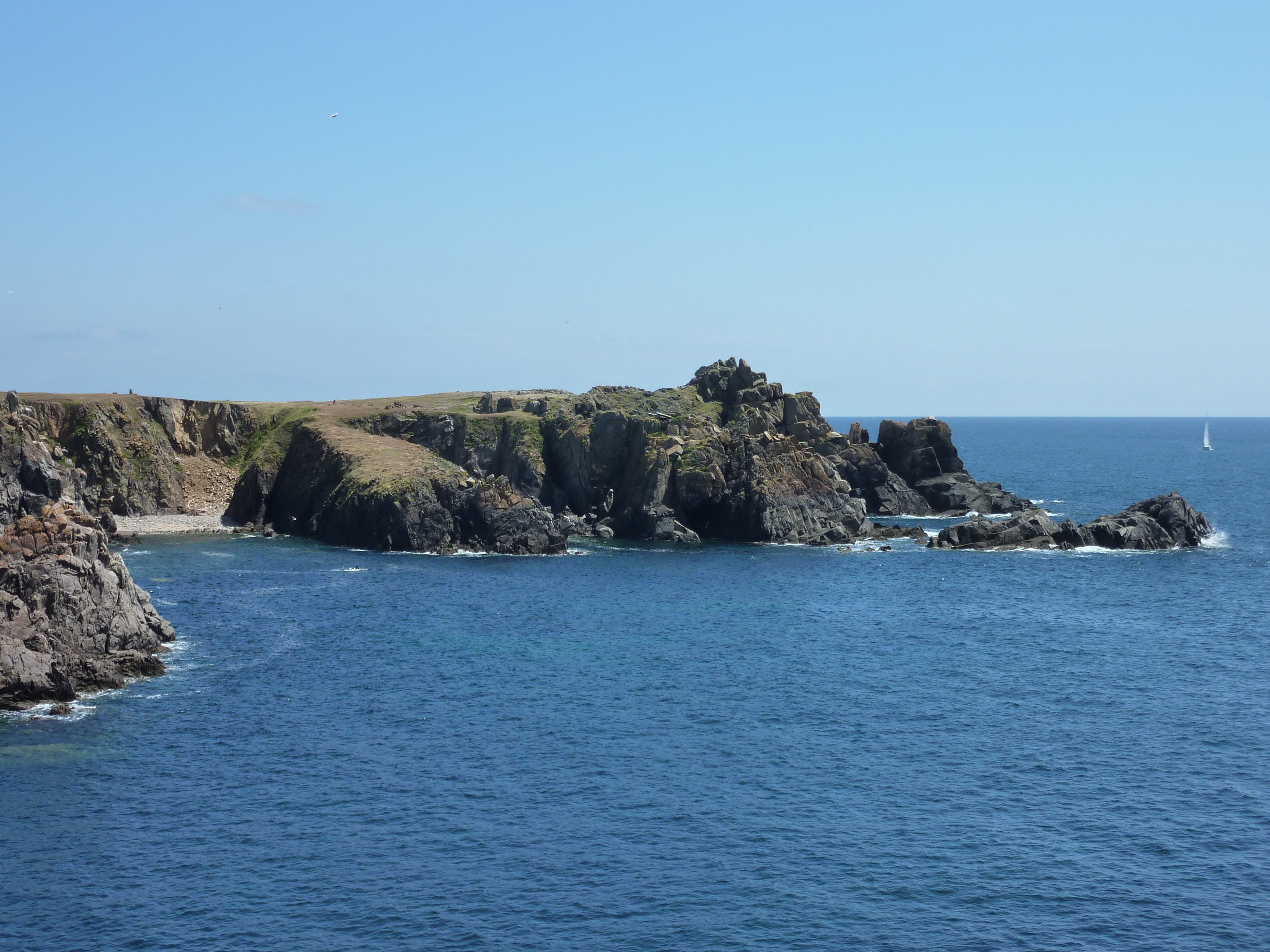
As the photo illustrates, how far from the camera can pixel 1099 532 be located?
481 ft

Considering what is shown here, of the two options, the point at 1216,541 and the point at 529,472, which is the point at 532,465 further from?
the point at 1216,541

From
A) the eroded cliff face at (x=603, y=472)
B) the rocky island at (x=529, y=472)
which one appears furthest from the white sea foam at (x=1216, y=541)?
the eroded cliff face at (x=603, y=472)

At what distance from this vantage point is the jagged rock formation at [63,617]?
78.4 m

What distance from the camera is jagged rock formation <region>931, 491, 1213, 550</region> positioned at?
145500mm

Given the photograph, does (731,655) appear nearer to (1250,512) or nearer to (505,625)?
(505,625)

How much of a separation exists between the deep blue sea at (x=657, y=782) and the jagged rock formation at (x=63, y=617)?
9.62ft

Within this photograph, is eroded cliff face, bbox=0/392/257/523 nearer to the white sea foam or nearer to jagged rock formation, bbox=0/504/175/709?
jagged rock formation, bbox=0/504/175/709

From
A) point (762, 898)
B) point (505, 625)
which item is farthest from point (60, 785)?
point (505, 625)

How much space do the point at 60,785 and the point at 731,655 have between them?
51301 millimetres

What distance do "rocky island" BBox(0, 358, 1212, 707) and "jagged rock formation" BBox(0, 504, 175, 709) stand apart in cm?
3804

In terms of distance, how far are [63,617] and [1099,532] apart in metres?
119

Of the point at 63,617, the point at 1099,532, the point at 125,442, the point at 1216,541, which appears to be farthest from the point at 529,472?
the point at 1216,541

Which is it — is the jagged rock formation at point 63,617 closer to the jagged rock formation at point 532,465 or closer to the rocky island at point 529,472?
the rocky island at point 529,472

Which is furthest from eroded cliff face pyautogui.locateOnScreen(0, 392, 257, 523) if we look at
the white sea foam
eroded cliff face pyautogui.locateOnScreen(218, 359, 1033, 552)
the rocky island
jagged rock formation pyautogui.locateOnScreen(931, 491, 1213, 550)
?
the white sea foam
